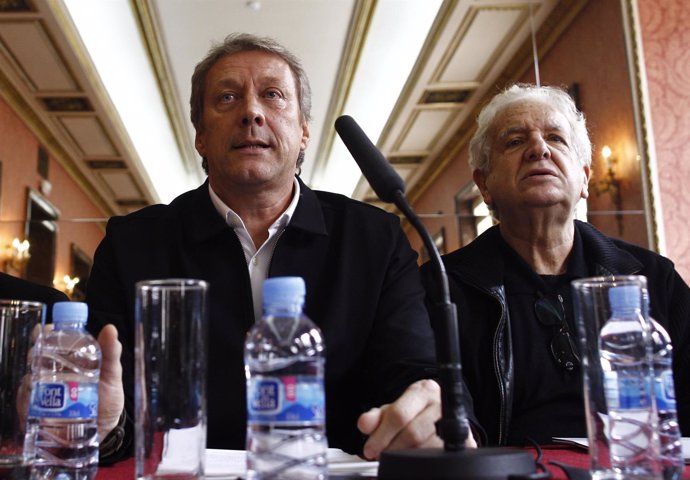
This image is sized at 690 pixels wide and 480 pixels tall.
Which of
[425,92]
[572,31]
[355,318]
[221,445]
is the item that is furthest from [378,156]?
[425,92]

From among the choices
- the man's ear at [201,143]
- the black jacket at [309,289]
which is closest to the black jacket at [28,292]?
the black jacket at [309,289]

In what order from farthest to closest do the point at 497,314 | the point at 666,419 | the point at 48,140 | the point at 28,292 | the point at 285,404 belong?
1. the point at 48,140
2. the point at 497,314
3. the point at 28,292
4. the point at 666,419
5. the point at 285,404

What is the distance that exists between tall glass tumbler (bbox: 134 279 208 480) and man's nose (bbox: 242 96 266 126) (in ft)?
2.72

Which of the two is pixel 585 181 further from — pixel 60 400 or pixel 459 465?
pixel 60 400

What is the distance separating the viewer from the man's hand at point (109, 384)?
2.80 ft

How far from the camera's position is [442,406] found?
73cm

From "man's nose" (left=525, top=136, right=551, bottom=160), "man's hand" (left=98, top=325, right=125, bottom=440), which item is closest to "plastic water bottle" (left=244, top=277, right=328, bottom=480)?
"man's hand" (left=98, top=325, right=125, bottom=440)

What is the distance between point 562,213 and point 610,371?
44.9 inches

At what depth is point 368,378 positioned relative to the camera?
1.34 meters

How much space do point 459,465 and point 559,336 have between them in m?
1.01

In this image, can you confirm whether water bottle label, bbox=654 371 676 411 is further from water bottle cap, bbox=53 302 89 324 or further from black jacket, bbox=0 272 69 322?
black jacket, bbox=0 272 69 322

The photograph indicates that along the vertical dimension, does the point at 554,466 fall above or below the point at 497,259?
below

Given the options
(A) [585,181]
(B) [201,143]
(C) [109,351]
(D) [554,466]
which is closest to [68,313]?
(C) [109,351]

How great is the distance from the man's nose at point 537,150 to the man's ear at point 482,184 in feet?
0.58
